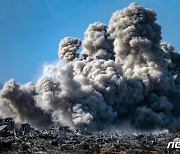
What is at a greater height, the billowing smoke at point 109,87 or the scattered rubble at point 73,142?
the billowing smoke at point 109,87

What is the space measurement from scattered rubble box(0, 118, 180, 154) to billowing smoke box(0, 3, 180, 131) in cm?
441

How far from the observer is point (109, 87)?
229 ft

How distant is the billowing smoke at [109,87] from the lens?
66.5 metres

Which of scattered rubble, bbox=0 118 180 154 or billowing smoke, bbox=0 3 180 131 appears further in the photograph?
billowing smoke, bbox=0 3 180 131

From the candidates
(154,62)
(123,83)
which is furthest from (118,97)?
(154,62)

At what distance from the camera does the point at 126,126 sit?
2721 inches

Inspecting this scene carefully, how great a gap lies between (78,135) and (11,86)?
14.0 m

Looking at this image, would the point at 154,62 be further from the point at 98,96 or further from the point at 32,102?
the point at 32,102

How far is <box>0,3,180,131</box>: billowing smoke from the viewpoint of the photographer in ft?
218

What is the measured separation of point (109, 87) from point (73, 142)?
21.4m

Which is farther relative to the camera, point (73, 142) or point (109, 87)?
point (109, 87)

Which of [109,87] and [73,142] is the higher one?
[109,87]

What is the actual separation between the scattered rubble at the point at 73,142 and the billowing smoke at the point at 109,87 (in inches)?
174

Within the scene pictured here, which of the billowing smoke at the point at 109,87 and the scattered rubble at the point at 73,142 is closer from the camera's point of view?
the scattered rubble at the point at 73,142
